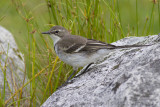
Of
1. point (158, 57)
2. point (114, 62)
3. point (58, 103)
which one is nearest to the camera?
point (158, 57)

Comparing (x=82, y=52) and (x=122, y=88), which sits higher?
(x=122, y=88)

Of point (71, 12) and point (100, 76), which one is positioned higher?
point (71, 12)

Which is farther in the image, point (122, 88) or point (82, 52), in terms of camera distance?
point (82, 52)

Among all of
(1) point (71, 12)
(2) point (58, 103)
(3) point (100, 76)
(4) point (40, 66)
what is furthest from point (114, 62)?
(4) point (40, 66)

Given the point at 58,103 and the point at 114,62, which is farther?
the point at 114,62

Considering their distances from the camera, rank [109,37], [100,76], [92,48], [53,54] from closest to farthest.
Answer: [100,76] → [92,48] → [53,54] → [109,37]

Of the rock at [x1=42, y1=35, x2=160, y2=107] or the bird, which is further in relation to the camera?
the bird

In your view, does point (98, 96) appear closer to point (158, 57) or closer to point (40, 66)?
point (158, 57)

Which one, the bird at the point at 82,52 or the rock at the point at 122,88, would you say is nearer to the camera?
the rock at the point at 122,88

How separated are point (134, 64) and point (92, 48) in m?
1.43

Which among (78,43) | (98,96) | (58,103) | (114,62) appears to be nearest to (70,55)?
(78,43)

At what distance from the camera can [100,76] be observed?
348 centimetres

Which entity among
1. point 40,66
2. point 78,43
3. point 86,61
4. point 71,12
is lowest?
point 40,66

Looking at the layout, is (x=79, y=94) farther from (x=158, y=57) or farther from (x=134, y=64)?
(x=158, y=57)
